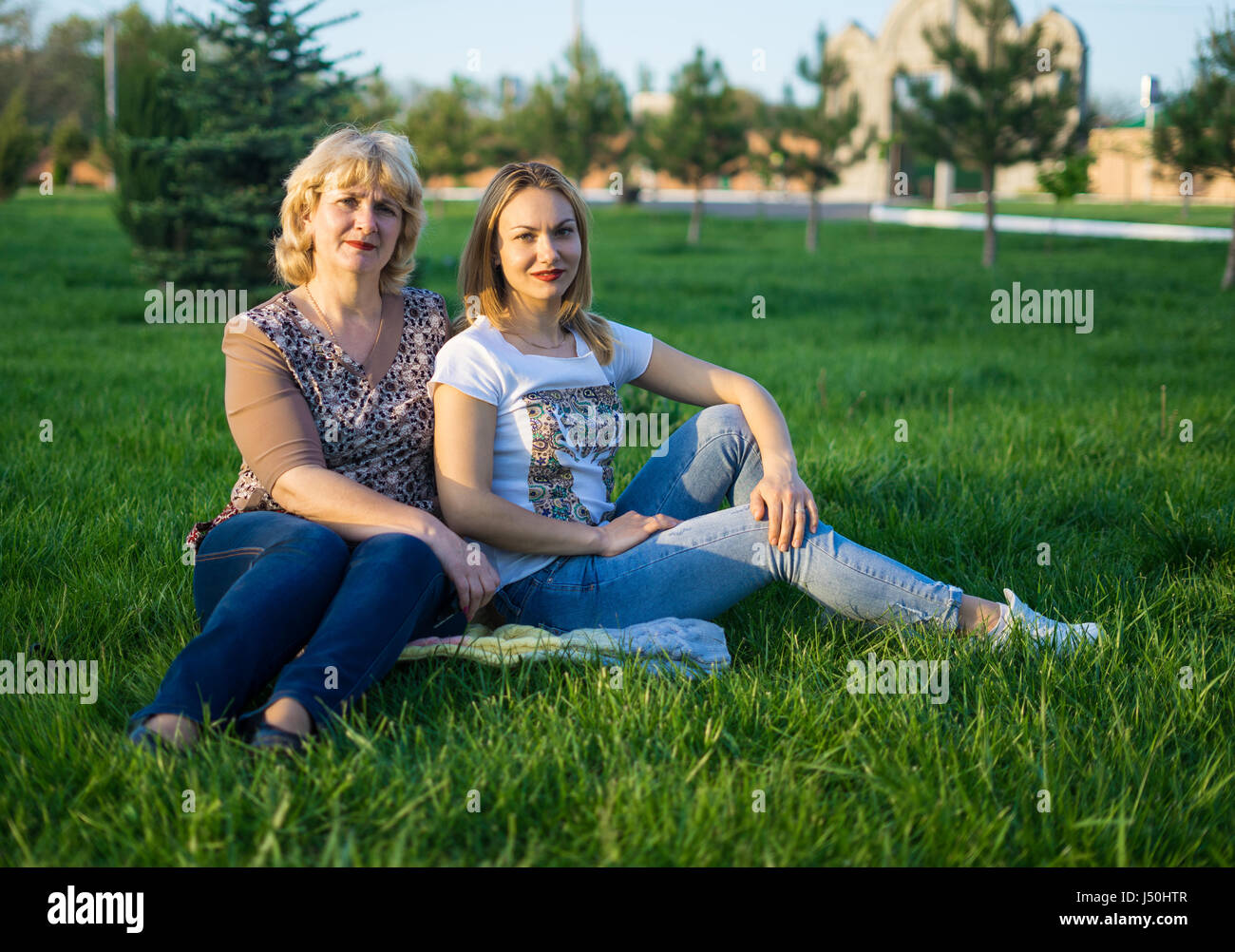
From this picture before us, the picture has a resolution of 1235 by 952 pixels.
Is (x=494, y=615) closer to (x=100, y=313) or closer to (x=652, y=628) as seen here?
(x=652, y=628)

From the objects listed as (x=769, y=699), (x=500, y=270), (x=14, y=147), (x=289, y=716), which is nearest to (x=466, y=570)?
(x=289, y=716)

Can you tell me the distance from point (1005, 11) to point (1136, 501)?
53.3 feet

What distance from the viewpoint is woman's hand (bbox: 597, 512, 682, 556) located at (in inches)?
124

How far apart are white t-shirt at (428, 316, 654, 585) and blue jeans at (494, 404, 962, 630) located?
113 millimetres

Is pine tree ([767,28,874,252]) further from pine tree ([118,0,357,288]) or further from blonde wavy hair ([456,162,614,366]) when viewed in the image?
blonde wavy hair ([456,162,614,366])

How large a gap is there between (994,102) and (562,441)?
1747cm

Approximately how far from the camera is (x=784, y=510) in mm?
3035

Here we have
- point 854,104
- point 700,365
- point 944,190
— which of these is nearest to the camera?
point 700,365

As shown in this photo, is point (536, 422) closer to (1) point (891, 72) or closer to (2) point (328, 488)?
(2) point (328, 488)

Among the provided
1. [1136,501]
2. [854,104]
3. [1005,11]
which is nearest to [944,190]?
[854,104]

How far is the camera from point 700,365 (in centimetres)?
368

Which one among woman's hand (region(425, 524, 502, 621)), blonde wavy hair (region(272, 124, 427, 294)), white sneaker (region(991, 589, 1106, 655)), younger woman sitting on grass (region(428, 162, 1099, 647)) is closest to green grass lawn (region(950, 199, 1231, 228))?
white sneaker (region(991, 589, 1106, 655))

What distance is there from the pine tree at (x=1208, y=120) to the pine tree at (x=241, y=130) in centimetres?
1126

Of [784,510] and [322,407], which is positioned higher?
[322,407]
